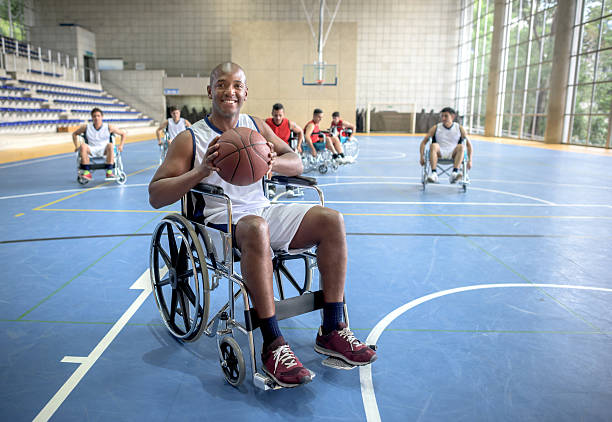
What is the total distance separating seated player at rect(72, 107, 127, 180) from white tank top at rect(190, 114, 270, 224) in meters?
4.83

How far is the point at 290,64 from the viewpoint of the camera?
2056 centimetres

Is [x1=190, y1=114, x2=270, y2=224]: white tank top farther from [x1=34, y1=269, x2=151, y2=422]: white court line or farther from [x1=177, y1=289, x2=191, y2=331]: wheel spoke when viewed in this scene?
[x1=34, y1=269, x2=151, y2=422]: white court line

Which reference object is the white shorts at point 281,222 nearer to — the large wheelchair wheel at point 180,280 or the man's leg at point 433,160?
the large wheelchair wheel at point 180,280

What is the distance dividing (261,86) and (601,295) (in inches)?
761

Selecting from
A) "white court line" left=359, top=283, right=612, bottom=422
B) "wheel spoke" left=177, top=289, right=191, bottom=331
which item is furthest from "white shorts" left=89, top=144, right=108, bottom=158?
"white court line" left=359, top=283, right=612, bottom=422

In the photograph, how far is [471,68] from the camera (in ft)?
76.1

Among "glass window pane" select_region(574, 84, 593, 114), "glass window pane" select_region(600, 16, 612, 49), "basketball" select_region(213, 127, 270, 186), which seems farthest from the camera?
A: "glass window pane" select_region(574, 84, 593, 114)

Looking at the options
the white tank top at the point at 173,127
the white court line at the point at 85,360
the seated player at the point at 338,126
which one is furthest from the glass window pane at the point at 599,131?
the white court line at the point at 85,360

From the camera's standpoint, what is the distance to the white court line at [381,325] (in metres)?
1.58

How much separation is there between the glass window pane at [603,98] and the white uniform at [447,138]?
976 centimetres

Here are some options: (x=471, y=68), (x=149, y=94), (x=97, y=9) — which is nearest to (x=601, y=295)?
(x=471, y=68)

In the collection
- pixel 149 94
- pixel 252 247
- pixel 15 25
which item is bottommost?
pixel 252 247

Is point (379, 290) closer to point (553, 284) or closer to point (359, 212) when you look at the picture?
point (553, 284)

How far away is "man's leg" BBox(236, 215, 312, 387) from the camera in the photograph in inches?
Answer: 64.4
